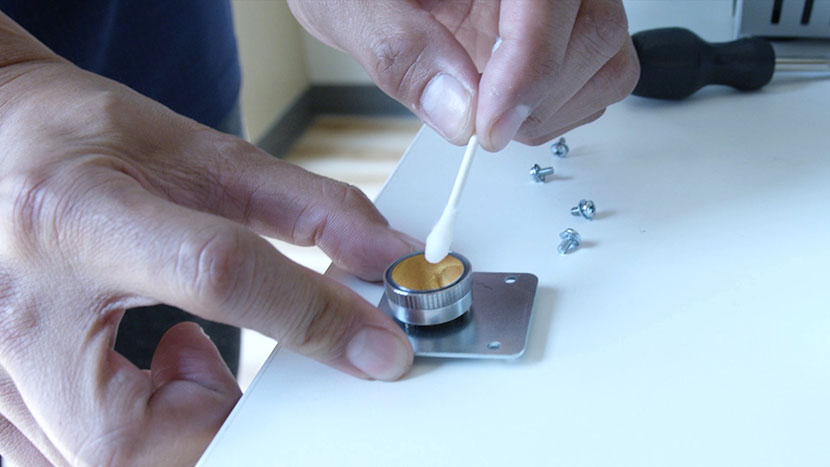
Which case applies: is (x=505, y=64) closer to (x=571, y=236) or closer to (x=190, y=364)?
(x=571, y=236)

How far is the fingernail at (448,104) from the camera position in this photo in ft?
1.80

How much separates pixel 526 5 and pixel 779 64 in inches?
14.8

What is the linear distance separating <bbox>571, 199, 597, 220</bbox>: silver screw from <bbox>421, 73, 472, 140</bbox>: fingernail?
10 cm

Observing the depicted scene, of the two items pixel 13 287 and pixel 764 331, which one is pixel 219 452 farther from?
pixel 764 331

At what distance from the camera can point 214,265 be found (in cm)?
36

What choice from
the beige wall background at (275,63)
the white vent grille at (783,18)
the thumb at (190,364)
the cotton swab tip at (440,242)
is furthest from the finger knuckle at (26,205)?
the beige wall background at (275,63)

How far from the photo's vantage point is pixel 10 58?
48 centimetres

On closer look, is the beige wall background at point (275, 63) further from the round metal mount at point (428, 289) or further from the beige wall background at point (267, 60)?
the round metal mount at point (428, 289)

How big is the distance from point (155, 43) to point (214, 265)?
48cm

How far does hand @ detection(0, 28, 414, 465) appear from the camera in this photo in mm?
376

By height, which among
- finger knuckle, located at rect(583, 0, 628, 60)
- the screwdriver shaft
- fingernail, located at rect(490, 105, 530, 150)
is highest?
finger knuckle, located at rect(583, 0, 628, 60)

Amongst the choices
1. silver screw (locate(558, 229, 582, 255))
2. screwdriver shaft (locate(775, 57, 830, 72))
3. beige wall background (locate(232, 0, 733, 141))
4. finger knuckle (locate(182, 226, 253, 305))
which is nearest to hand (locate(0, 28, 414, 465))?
finger knuckle (locate(182, 226, 253, 305))

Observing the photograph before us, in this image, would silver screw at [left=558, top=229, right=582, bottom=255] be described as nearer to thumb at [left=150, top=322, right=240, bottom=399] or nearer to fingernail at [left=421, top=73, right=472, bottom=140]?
fingernail at [left=421, top=73, right=472, bottom=140]

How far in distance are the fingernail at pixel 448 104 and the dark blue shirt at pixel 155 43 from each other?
13.1 inches
